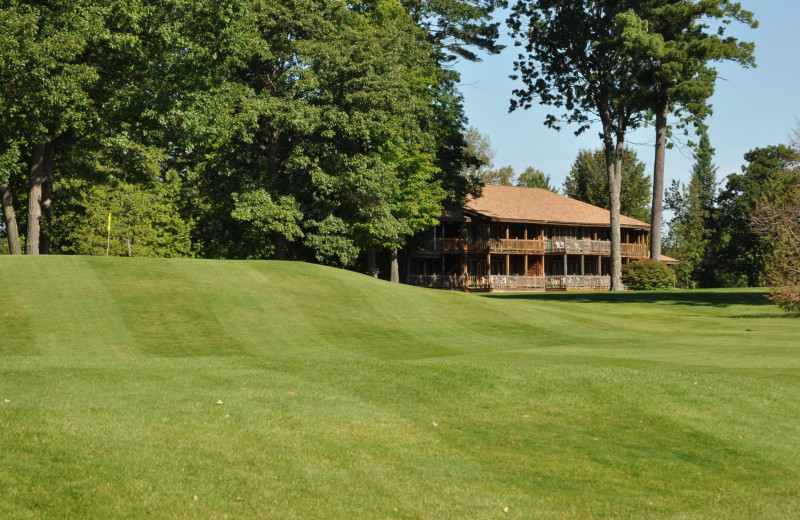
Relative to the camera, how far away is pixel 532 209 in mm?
68312

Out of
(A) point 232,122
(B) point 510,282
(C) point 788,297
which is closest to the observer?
(C) point 788,297

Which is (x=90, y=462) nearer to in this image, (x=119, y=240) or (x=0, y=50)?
(x=0, y=50)

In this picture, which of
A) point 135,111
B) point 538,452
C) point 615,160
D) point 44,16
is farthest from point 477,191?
point 538,452

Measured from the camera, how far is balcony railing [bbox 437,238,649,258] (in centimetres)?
6384

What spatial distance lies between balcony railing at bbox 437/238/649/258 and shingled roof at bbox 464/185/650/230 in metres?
1.76

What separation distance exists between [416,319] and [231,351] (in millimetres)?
8164

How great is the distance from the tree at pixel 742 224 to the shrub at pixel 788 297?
40.0 meters

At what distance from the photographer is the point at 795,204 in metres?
34.2

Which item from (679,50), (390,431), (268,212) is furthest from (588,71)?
(390,431)

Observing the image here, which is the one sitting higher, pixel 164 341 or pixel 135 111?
pixel 135 111

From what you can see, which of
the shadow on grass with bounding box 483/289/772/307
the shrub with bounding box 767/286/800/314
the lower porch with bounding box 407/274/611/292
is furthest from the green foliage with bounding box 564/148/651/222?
the shrub with bounding box 767/286/800/314

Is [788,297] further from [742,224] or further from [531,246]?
[742,224]

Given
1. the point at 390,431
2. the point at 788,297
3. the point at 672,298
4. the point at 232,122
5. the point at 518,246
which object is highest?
the point at 232,122

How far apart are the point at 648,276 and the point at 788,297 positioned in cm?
2360
